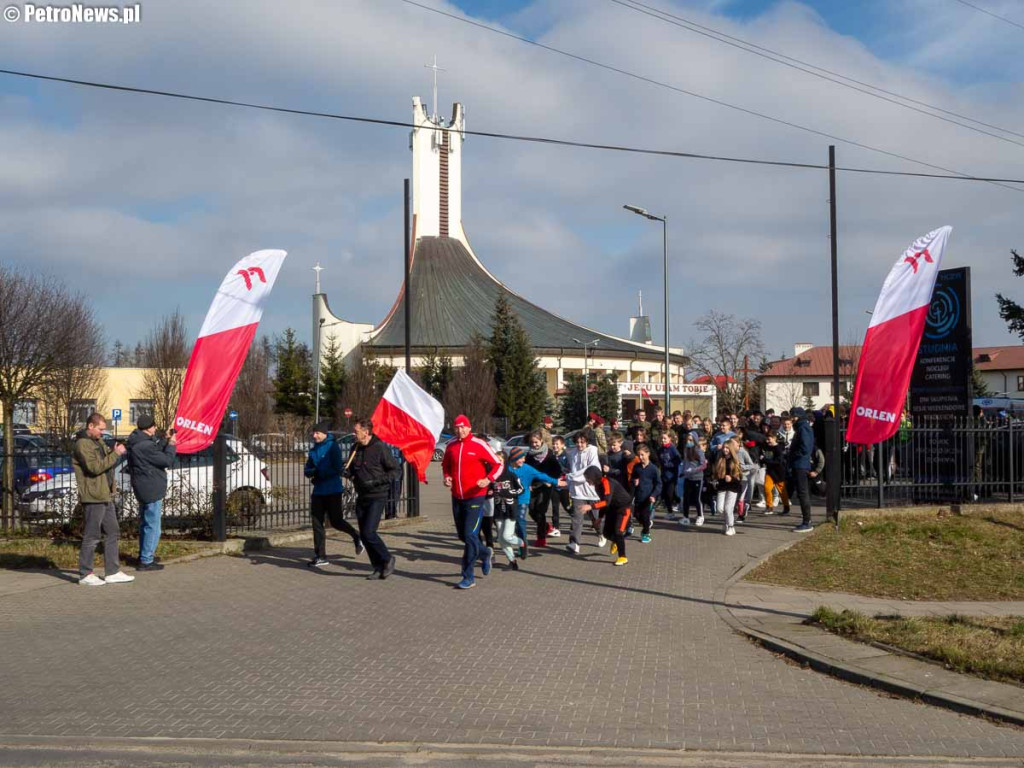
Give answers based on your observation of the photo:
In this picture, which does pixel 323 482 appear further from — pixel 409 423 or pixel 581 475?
pixel 581 475

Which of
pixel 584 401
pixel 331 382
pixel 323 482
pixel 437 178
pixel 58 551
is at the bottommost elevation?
pixel 58 551

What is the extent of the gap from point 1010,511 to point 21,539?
15.8m

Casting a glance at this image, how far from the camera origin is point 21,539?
14.6 m

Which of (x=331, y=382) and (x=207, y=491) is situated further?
(x=331, y=382)

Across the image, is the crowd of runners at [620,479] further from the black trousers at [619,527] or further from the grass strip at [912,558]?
the grass strip at [912,558]

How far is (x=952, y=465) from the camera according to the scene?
55.4 ft

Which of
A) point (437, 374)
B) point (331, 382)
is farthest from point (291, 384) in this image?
point (437, 374)

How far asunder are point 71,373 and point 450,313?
56365 millimetres

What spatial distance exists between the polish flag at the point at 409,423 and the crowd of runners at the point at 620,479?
107 centimetres

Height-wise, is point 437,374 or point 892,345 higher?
point 437,374

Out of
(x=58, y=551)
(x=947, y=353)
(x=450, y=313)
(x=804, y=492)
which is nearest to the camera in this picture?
(x=58, y=551)

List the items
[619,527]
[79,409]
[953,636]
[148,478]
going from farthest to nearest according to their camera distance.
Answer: [79,409] → [619,527] → [148,478] → [953,636]

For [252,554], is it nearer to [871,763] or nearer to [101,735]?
[101,735]

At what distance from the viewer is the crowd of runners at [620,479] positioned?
1107cm
